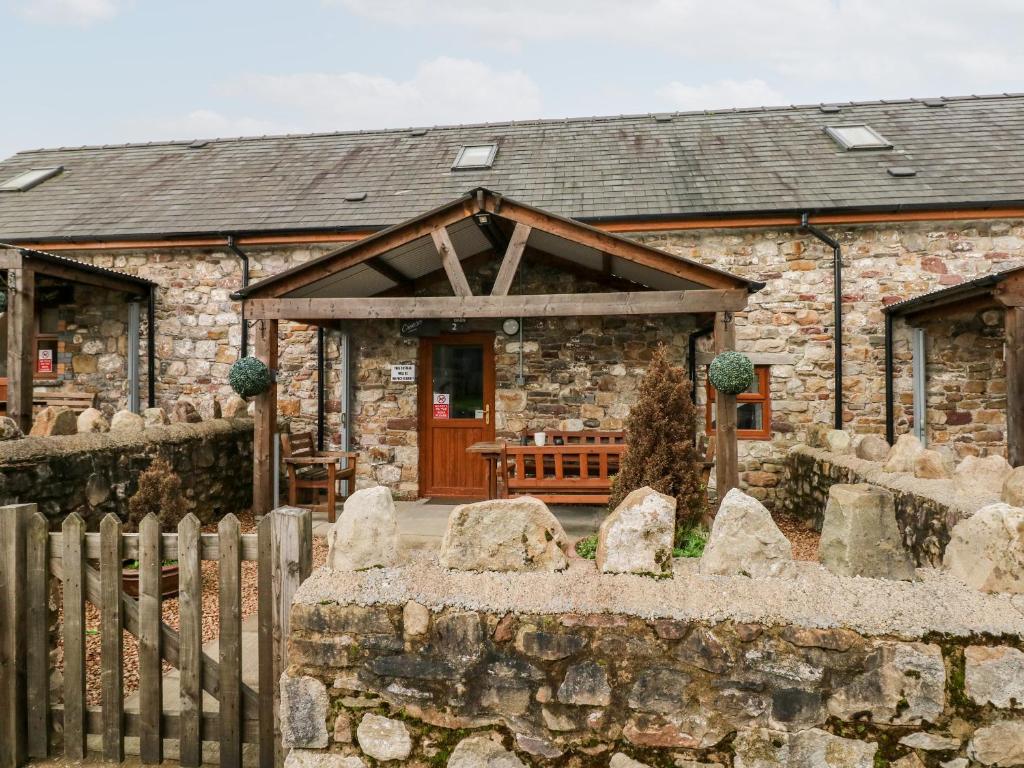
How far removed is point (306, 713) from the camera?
6.92 ft

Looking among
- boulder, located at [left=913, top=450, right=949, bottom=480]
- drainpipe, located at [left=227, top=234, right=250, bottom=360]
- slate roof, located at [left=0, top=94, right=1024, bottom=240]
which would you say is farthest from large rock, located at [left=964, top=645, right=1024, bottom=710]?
drainpipe, located at [left=227, top=234, right=250, bottom=360]

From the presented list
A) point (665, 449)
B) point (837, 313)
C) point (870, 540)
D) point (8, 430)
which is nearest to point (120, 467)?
point (8, 430)

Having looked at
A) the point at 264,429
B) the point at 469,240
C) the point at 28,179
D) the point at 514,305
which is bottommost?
the point at 264,429

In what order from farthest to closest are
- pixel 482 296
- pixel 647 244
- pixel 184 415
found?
pixel 647 244 → pixel 184 415 → pixel 482 296

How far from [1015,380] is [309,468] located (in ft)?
25.0

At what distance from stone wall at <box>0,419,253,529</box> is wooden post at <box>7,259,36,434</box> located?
161 centimetres

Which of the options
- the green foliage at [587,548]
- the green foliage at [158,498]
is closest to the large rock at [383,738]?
the green foliage at [587,548]

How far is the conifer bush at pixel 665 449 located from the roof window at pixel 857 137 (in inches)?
310

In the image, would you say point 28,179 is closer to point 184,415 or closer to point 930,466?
point 184,415

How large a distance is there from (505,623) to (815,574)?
1065 mm

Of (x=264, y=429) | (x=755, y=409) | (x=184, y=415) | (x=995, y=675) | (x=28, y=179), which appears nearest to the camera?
(x=995, y=675)

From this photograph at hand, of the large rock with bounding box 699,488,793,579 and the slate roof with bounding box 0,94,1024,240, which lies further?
the slate roof with bounding box 0,94,1024,240

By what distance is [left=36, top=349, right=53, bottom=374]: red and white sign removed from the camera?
8.70m

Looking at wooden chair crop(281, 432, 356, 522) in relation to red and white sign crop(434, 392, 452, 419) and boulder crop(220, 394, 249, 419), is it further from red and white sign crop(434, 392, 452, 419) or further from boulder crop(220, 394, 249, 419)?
red and white sign crop(434, 392, 452, 419)
